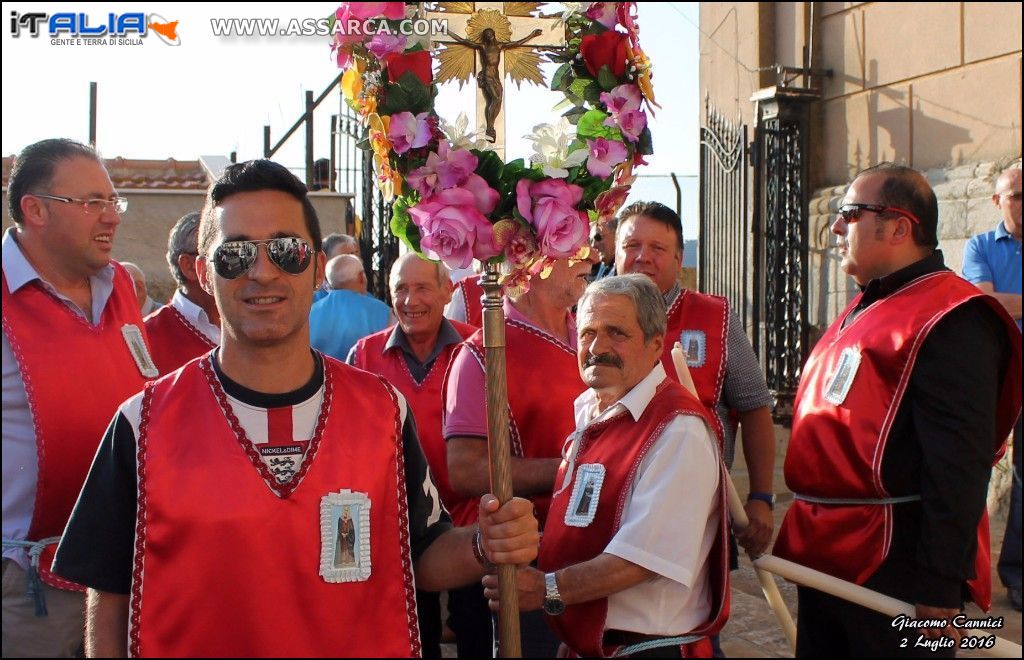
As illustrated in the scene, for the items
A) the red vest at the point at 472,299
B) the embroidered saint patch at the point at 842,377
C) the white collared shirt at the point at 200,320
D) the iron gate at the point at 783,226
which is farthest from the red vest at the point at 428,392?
the iron gate at the point at 783,226

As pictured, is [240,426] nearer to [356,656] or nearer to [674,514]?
[356,656]

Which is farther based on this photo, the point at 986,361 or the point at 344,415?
the point at 986,361

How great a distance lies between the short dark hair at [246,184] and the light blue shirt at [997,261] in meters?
4.99

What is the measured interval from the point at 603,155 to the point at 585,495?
3.27 feet

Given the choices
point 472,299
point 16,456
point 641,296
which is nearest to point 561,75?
point 641,296

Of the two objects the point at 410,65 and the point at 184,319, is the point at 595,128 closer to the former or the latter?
the point at 410,65

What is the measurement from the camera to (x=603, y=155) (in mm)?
2789

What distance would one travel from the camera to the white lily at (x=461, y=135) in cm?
272

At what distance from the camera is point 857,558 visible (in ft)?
11.5

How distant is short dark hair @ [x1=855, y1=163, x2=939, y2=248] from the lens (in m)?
3.66

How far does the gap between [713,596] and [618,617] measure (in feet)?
1.00

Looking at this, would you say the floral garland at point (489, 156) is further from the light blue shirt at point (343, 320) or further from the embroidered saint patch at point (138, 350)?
the light blue shirt at point (343, 320)

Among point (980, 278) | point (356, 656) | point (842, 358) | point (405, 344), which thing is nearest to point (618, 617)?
point (356, 656)

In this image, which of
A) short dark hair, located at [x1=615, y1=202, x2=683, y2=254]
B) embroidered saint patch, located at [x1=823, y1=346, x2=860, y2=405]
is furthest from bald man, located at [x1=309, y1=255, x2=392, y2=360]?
embroidered saint patch, located at [x1=823, y1=346, x2=860, y2=405]
